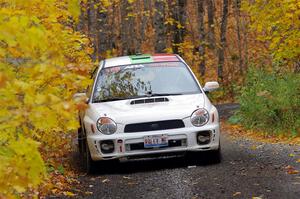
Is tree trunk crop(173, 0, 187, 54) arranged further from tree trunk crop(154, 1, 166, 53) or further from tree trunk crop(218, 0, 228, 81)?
tree trunk crop(218, 0, 228, 81)

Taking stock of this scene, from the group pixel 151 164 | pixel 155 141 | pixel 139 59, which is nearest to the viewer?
pixel 155 141

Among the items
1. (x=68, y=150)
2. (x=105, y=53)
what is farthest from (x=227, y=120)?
(x=105, y=53)

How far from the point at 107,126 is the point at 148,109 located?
64 centimetres

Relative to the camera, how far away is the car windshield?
1009 cm

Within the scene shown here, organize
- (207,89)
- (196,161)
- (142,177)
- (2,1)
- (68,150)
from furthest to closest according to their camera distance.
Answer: (68,150) < (207,89) < (196,161) < (142,177) < (2,1)

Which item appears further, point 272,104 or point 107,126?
point 272,104

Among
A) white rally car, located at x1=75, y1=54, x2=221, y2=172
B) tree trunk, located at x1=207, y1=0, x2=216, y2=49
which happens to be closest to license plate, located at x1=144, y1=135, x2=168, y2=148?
white rally car, located at x1=75, y1=54, x2=221, y2=172

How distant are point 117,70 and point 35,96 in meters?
6.49

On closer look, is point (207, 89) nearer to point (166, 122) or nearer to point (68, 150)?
point (166, 122)

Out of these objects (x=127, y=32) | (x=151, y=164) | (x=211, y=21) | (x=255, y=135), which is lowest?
(x=127, y=32)

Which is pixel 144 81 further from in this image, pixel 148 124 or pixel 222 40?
pixel 222 40

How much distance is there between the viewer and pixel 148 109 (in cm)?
942

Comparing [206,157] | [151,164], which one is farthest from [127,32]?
[206,157]

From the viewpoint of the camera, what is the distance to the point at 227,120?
17.1m
